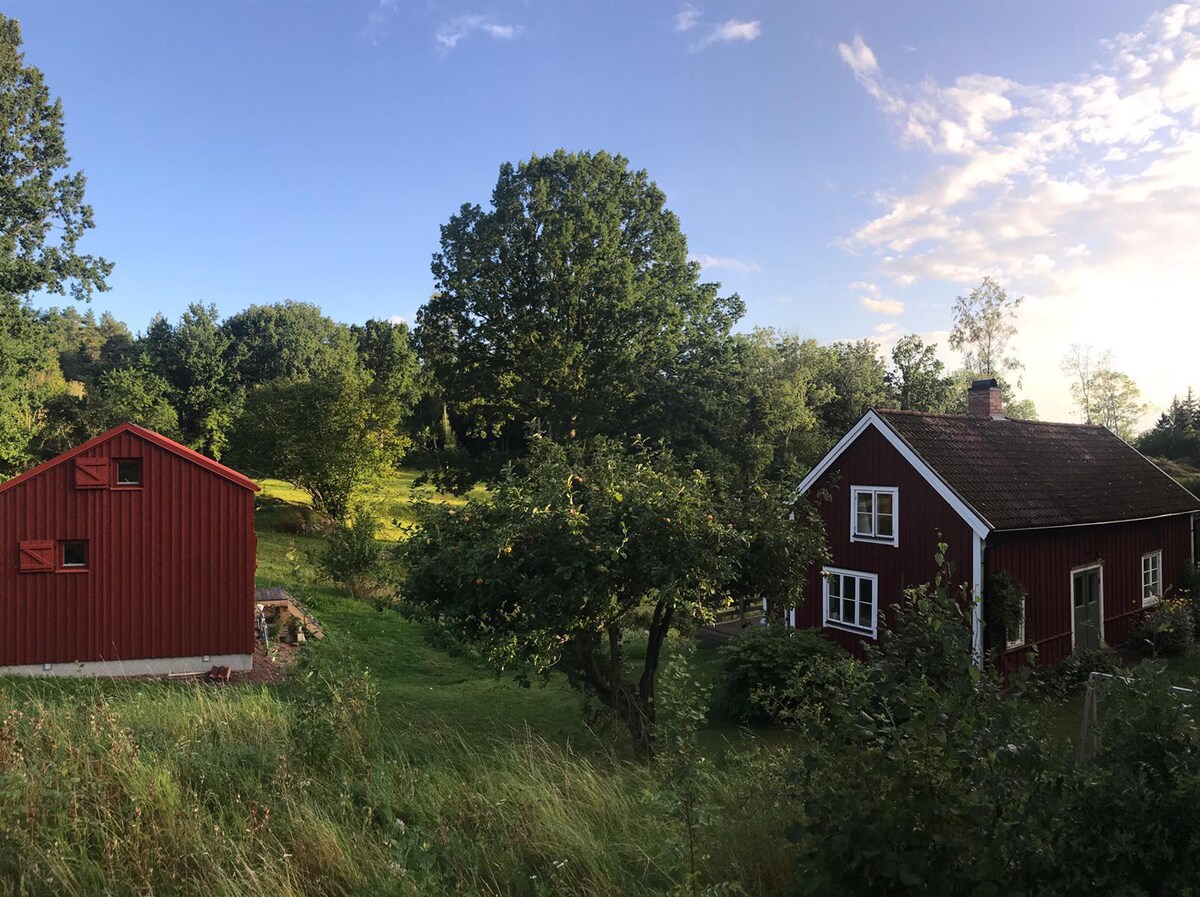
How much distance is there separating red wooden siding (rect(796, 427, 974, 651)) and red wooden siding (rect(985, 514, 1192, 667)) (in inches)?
36.5

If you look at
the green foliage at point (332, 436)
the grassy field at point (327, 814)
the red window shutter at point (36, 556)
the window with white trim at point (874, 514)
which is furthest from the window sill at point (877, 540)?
the green foliage at point (332, 436)

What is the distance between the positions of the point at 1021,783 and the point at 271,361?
56.7 metres

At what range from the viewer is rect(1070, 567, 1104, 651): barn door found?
631 inches

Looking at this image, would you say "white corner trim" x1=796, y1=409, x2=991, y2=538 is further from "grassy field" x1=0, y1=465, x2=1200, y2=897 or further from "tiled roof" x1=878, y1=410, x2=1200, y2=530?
"grassy field" x1=0, y1=465, x2=1200, y2=897

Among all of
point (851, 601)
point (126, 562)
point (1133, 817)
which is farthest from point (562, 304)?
point (1133, 817)

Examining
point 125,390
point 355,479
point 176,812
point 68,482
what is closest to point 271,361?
point 125,390

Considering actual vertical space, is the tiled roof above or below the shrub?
above

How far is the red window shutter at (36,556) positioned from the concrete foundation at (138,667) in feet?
6.45

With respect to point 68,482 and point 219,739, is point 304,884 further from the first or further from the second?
point 68,482

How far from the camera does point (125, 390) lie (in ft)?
116

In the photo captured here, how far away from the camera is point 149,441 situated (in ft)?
48.1

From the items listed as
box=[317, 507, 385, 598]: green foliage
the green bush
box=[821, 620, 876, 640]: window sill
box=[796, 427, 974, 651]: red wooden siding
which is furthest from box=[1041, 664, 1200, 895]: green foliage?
box=[317, 507, 385, 598]: green foliage

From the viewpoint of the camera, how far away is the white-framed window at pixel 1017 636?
14039 millimetres

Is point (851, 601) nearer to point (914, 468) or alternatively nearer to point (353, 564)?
point (914, 468)
